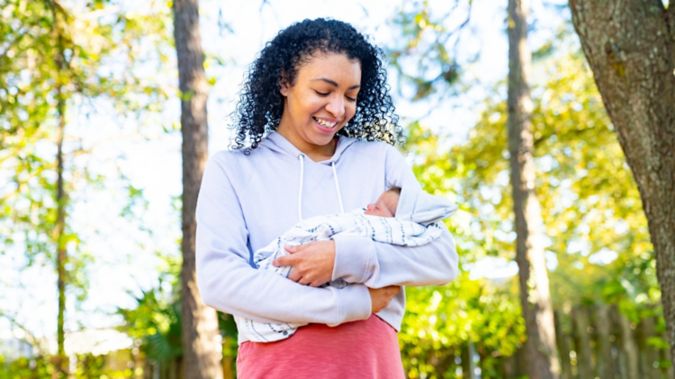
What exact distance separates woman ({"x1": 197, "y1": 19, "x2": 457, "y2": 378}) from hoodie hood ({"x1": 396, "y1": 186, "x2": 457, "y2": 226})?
0.19 ft

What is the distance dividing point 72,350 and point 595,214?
7.12m

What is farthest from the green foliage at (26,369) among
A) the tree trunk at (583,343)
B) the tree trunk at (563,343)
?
the tree trunk at (583,343)

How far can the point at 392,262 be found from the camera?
77.1 inches

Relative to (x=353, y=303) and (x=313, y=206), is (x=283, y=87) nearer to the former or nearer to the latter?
(x=313, y=206)

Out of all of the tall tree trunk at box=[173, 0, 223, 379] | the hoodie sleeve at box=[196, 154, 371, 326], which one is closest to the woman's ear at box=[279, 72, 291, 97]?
the hoodie sleeve at box=[196, 154, 371, 326]

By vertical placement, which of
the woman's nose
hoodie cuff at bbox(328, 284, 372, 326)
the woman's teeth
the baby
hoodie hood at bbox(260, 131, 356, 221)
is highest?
the woman's nose

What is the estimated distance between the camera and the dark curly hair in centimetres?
220

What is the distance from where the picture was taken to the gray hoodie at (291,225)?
6.26 ft

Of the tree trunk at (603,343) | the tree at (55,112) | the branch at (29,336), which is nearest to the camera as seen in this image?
the tree at (55,112)

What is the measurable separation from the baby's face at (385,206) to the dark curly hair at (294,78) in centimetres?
29

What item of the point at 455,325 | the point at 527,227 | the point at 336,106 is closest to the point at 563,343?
the point at 455,325

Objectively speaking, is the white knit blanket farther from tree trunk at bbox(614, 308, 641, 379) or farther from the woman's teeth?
tree trunk at bbox(614, 308, 641, 379)

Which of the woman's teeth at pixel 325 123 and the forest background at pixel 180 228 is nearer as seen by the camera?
the woman's teeth at pixel 325 123

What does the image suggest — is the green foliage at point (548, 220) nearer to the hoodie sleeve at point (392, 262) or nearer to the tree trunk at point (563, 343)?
the tree trunk at point (563, 343)
